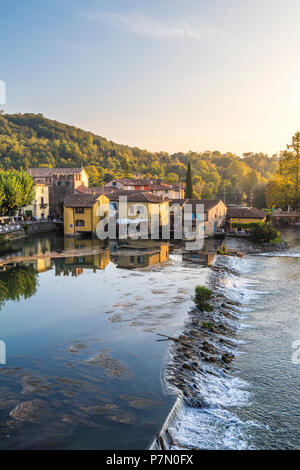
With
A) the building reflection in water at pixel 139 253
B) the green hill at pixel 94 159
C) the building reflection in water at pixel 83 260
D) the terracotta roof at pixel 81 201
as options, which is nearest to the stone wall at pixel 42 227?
the terracotta roof at pixel 81 201

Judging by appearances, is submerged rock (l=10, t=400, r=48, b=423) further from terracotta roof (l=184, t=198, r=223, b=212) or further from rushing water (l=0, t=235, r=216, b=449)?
terracotta roof (l=184, t=198, r=223, b=212)

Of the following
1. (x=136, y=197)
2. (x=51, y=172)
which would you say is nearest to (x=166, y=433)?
(x=136, y=197)

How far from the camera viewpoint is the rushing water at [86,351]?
28.0 ft

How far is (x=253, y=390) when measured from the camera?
10539 millimetres

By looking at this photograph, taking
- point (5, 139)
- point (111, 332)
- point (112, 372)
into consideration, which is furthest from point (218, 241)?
point (5, 139)

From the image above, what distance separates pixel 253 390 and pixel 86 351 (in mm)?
5517

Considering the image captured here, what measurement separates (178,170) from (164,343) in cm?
11627

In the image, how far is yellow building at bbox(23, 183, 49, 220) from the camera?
48.4 metres

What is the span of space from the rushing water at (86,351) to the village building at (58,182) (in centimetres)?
2775

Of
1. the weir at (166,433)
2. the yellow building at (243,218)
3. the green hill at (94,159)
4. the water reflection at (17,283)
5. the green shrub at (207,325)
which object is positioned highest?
the green hill at (94,159)

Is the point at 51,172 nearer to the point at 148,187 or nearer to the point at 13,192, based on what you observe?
the point at 148,187

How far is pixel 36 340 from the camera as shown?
532 inches

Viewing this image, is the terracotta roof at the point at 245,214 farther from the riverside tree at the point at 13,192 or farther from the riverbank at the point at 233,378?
the riverside tree at the point at 13,192

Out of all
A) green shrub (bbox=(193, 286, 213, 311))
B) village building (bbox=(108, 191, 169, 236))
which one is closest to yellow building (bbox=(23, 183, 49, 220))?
village building (bbox=(108, 191, 169, 236))
